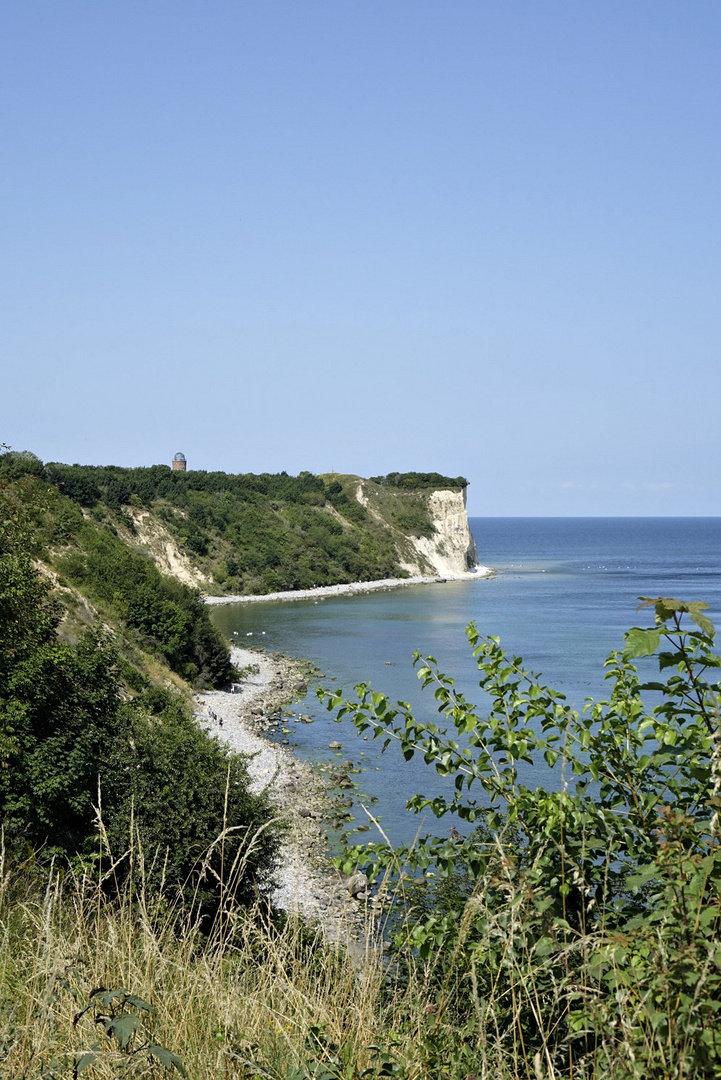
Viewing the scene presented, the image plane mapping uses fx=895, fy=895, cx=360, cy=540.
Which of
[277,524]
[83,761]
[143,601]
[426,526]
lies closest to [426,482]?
[426,526]

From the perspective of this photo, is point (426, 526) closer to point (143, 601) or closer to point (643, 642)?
point (143, 601)

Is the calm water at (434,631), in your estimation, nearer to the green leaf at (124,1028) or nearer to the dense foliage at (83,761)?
the dense foliage at (83,761)

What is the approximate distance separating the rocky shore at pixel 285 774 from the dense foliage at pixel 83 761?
1041mm

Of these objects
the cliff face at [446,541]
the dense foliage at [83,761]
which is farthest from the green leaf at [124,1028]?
the cliff face at [446,541]

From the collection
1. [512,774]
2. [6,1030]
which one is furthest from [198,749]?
[6,1030]

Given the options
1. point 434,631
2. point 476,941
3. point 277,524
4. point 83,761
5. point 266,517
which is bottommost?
point 434,631

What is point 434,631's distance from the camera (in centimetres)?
5597

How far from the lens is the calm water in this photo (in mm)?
29484

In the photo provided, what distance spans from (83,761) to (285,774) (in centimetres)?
1379

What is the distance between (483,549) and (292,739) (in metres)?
146

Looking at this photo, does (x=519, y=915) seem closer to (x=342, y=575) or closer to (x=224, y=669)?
(x=224, y=669)

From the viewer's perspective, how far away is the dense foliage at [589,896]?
222cm

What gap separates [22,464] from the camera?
142ft

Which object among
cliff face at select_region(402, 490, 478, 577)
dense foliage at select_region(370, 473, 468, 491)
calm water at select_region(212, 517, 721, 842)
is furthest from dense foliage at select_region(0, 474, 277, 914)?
dense foliage at select_region(370, 473, 468, 491)
